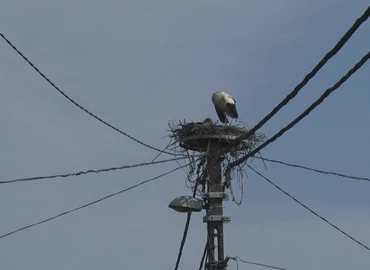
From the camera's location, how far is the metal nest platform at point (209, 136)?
34.3ft

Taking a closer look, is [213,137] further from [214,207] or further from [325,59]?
[325,59]

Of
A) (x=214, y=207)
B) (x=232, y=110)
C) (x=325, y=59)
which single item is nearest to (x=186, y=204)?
(x=214, y=207)

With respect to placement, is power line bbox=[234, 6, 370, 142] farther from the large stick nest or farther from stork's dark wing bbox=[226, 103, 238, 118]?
stork's dark wing bbox=[226, 103, 238, 118]

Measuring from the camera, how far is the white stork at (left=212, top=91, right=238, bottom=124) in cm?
1304

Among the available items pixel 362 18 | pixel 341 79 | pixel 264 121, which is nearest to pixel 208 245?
pixel 264 121

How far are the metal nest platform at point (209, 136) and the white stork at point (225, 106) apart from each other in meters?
2.02

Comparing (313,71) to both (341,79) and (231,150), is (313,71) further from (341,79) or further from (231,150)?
(231,150)

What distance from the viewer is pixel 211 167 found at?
10312 mm

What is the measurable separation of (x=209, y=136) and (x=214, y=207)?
0.93 m

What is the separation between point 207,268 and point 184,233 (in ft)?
2.85

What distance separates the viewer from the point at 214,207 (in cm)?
1012

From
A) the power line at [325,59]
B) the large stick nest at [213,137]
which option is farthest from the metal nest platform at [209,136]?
the power line at [325,59]

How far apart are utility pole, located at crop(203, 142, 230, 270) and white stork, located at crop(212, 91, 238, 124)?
261cm

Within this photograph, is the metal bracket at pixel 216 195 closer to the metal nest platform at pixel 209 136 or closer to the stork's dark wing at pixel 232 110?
the metal nest platform at pixel 209 136
